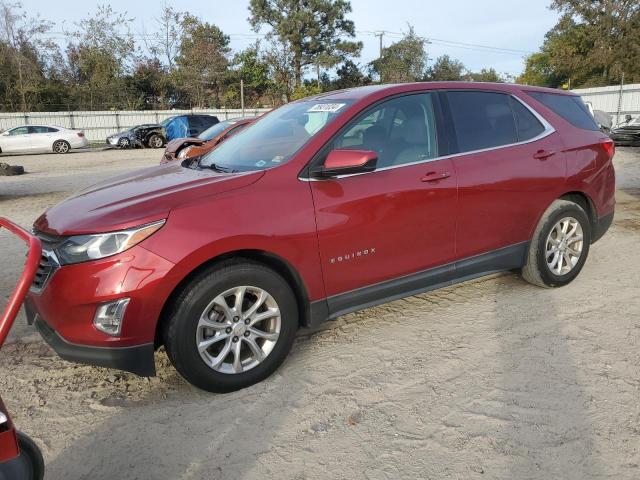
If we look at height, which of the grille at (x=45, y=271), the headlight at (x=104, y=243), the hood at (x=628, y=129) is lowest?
the grille at (x=45, y=271)

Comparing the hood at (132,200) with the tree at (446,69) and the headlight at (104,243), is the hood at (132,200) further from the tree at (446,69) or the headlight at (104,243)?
the tree at (446,69)

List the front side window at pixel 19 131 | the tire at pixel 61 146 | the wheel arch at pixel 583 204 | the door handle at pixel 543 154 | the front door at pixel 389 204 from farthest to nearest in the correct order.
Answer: the tire at pixel 61 146 < the front side window at pixel 19 131 < the wheel arch at pixel 583 204 < the door handle at pixel 543 154 < the front door at pixel 389 204

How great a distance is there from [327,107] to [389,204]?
847 millimetres

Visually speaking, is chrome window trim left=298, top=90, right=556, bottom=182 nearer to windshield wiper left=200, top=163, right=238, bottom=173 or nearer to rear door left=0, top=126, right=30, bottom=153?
windshield wiper left=200, top=163, right=238, bottom=173

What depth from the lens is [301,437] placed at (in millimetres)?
2668

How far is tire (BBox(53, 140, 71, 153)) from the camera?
23.9 metres

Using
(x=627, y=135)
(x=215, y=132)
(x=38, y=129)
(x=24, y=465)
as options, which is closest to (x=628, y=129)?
(x=627, y=135)

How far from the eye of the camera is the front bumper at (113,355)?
9.00 feet

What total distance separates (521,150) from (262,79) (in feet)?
155

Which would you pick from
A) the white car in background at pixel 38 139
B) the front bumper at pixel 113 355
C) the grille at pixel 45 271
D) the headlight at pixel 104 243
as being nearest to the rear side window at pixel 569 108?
the headlight at pixel 104 243

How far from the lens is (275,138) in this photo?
3.68m

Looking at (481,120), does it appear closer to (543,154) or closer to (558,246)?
(543,154)

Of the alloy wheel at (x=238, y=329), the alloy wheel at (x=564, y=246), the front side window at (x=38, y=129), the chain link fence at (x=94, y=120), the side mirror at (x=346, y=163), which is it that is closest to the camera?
the alloy wheel at (x=238, y=329)

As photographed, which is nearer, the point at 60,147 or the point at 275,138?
the point at 275,138
